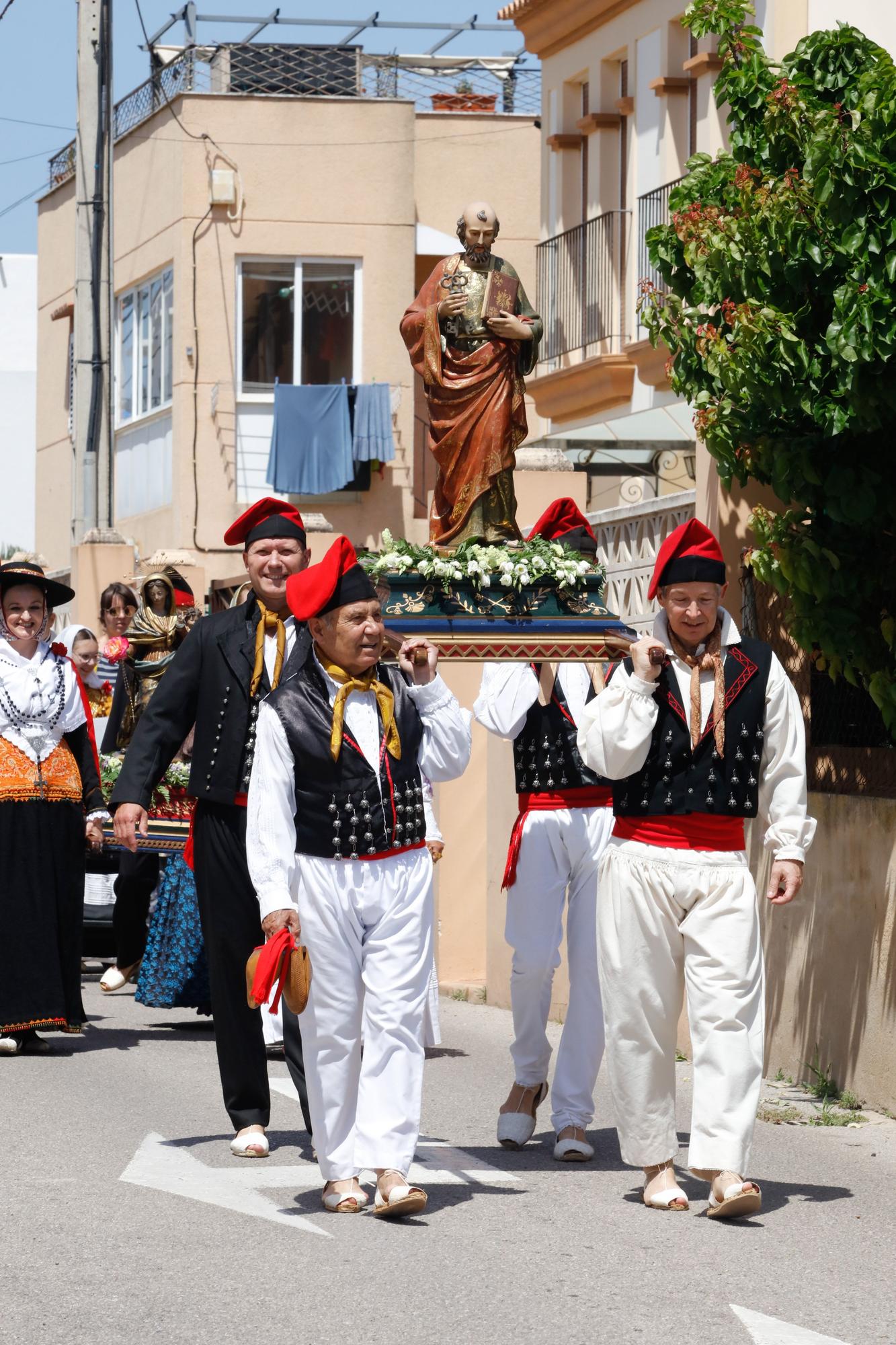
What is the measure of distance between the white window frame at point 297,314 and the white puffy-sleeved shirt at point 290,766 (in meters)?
22.5

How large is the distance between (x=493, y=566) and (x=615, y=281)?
1419cm

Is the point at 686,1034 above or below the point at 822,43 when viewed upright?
below

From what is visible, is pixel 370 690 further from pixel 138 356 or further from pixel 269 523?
pixel 138 356

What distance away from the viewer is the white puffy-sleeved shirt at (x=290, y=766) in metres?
6.63

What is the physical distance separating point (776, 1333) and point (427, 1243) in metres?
1.24

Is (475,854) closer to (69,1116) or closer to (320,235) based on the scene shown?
(69,1116)

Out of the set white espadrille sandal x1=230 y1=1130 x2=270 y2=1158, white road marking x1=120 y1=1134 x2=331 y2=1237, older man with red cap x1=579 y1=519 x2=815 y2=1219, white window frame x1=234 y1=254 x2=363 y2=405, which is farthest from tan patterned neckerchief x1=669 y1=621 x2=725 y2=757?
white window frame x1=234 y1=254 x2=363 y2=405

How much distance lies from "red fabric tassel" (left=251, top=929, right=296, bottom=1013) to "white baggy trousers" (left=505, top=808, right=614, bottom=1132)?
1.71 m

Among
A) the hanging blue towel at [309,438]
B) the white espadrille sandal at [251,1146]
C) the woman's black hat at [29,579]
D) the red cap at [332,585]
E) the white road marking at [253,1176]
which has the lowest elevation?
the white road marking at [253,1176]

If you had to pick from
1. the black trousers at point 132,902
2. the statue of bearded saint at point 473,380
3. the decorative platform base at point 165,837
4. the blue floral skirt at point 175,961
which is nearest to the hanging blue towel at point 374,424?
the black trousers at point 132,902

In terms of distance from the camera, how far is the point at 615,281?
2225cm

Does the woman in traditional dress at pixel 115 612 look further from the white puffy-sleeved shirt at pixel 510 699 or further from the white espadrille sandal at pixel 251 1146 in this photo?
the white espadrille sandal at pixel 251 1146

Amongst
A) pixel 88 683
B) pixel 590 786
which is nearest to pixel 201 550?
pixel 88 683

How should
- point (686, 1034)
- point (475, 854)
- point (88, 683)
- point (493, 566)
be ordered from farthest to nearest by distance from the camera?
point (88, 683) → point (475, 854) → point (686, 1034) → point (493, 566)
